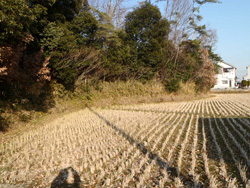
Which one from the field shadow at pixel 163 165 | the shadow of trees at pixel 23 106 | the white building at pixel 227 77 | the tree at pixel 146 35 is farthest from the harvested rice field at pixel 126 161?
the white building at pixel 227 77

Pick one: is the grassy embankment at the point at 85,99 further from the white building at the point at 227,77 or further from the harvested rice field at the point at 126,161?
the white building at the point at 227,77

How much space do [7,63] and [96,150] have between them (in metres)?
4.61

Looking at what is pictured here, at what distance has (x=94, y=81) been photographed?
14500 millimetres

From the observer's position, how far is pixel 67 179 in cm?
301

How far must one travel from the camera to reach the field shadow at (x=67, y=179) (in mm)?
2834

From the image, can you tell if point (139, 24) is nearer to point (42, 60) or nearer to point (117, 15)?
point (117, 15)

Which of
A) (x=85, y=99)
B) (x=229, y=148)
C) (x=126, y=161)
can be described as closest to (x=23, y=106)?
(x=85, y=99)

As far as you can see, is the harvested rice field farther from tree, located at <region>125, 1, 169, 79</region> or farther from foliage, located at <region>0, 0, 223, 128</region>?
tree, located at <region>125, 1, 169, 79</region>

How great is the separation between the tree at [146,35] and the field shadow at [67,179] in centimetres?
1508

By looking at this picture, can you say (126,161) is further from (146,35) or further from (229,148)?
(146,35)

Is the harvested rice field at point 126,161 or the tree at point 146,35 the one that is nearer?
the harvested rice field at point 126,161

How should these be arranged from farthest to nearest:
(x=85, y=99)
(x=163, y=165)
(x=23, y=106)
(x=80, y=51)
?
1. (x=85, y=99)
2. (x=80, y=51)
3. (x=23, y=106)
4. (x=163, y=165)

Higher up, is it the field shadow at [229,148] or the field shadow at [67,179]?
the field shadow at [229,148]

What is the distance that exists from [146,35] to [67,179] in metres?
17.2
